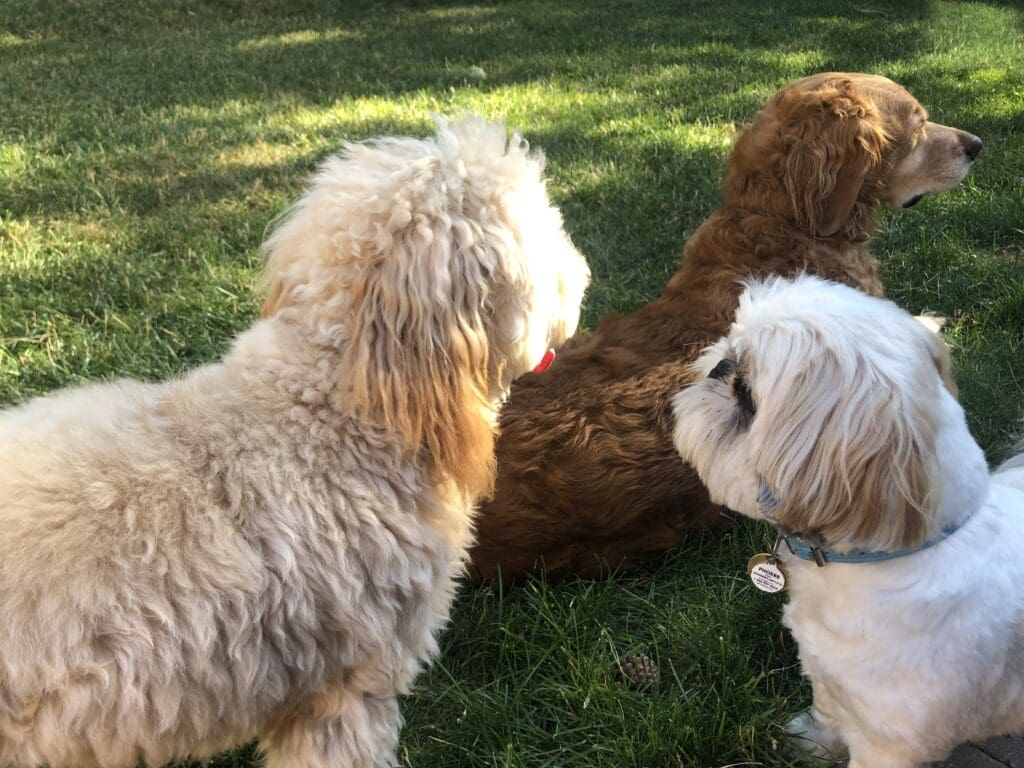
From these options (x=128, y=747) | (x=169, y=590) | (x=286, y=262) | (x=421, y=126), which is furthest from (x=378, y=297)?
(x=421, y=126)

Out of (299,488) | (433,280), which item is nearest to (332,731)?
(299,488)

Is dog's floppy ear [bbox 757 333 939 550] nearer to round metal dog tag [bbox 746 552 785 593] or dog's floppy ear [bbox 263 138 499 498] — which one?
round metal dog tag [bbox 746 552 785 593]

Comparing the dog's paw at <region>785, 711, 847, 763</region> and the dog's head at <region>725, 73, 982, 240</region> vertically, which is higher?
the dog's head at <region>725, 73, 982, 240</region>

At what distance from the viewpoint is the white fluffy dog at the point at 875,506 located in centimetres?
175

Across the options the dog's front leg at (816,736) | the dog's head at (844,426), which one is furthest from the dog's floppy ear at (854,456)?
the dog's front leg at (816,736)

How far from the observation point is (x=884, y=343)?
1.80m

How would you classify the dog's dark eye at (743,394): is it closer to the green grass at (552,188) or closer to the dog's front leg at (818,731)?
the dog's front leg at (818,731)

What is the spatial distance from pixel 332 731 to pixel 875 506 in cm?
140

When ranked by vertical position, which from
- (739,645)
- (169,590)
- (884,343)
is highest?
(884,343)

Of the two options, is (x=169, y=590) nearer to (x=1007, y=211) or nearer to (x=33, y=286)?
(x=33, y=286)

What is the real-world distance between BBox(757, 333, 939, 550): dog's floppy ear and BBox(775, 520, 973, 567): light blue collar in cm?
8

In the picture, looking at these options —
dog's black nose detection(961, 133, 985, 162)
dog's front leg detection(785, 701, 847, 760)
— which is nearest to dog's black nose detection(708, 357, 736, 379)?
dog's front leg detection(785, 701, 847, 760)

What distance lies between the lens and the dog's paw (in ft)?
7.72

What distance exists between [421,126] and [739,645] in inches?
219
